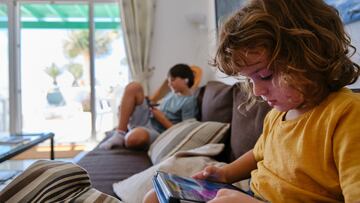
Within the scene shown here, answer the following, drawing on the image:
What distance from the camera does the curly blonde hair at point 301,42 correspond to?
0.69 m

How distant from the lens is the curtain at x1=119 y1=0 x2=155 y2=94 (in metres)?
4.20

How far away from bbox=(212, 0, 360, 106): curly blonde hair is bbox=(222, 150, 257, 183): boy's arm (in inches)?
11.9

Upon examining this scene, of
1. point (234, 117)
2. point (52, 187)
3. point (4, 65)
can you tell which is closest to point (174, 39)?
point (4, 65)

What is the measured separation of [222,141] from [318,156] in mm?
1008

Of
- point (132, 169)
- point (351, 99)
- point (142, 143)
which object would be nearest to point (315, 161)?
point (351, 99)

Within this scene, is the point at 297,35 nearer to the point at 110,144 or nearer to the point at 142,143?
the point at 142,143

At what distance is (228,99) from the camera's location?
1.91m

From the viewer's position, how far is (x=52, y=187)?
1.01 m

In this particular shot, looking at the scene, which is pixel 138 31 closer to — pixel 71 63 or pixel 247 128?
pixel 71 63

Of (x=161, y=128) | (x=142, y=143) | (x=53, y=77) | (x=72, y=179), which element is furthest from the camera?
(x=53, y=77)

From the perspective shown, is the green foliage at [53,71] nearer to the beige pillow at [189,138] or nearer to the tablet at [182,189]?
the beige pillow at [189,138]

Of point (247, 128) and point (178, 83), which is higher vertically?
point (178, 83)

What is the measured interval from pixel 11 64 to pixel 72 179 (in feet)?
A: 12.7

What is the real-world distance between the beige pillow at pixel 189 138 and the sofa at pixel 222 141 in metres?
0.05
